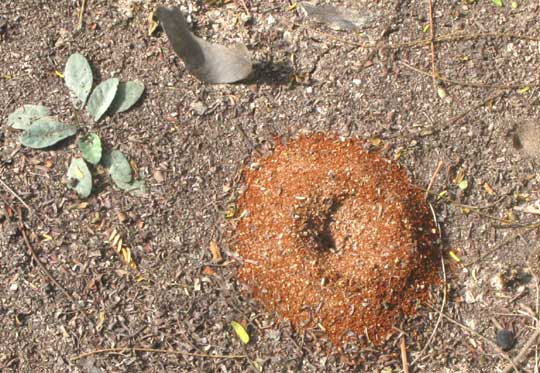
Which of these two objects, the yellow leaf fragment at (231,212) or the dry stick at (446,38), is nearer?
the yellow leaf fragment at (231,212)

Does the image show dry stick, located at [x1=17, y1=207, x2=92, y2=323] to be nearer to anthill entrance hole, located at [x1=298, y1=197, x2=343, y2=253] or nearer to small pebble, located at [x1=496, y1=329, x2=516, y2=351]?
anthill entrance hole, located at [x1=298, y1=197, x2=343, y2=253]

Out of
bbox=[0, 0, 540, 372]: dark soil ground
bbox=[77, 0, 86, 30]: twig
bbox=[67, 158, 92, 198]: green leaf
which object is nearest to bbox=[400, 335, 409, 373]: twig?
bbox=[0, 0, 540, 372]: dark soil ground

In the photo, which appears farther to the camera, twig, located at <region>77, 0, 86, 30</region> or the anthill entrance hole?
twig, located at <region>77, 0, 86, 30</region>

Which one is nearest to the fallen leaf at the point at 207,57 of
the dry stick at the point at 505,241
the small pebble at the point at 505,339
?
the dry stick at the point at 505,241

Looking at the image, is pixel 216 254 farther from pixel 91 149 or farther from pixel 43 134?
pixel 43 134

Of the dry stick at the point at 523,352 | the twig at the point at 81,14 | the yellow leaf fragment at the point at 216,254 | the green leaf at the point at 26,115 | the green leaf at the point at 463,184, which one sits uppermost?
the twig at the point at 81,14

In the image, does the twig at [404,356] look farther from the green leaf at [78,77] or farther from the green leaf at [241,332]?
the green leaf at [78,77]

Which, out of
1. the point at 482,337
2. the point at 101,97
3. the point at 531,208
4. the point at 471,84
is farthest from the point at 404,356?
the point at 101,97
